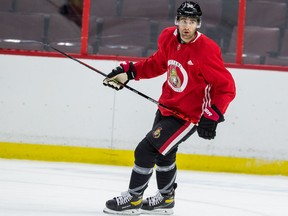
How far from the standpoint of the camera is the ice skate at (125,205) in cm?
457

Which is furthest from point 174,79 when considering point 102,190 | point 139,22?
point 139,22

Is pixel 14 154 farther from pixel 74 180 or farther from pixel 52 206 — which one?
pixel 52 206

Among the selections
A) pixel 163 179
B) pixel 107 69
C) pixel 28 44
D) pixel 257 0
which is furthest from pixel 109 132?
pixel 163 179

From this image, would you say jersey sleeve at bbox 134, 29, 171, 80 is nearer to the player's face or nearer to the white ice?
the player's face

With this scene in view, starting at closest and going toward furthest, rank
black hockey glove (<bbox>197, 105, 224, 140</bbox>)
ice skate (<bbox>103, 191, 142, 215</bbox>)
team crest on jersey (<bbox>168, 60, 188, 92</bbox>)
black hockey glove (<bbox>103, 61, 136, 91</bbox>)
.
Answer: black hockey glove (<bbox>197, 105, 224, 140</bbox>) → team crest on jersey (<bbox>168, 60, 188, 92</bbox>) → ice skate (<bbox>103, 191, 142, 215</bbox>) → black hockey glove (<bbox>103, 61, 136, 91</bbox>)

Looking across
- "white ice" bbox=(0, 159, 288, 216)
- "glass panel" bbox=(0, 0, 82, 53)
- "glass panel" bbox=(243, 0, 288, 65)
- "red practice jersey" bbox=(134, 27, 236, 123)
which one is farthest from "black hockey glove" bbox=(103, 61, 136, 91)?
"glass panel" bbox=(243, 0, 288, 65)

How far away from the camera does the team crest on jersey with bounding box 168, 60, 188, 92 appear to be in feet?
14.6

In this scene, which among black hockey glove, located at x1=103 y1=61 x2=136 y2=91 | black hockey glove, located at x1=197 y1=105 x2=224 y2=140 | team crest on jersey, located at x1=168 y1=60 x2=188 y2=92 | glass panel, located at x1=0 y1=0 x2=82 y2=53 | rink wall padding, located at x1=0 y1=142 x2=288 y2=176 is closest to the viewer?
black hockey glove, located at x1=197 y1=105 x2=224 y2=140

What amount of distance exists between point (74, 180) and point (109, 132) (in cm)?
101

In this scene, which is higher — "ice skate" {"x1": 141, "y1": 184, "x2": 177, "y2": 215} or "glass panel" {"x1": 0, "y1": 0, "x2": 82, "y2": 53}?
"glass panel" {"x1": 0, "y1": 0, "x2": 82, "y2": 53}

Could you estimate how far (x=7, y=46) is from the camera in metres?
6.95

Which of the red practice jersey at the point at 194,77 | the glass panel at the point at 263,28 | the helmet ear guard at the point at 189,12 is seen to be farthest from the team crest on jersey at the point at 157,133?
the glass panel at the point at 263,28

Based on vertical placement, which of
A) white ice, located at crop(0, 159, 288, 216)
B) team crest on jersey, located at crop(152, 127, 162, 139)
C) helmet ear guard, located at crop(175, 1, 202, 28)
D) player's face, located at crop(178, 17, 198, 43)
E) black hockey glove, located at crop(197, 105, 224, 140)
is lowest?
white ice, located at crop(0, 159, 288, 216)

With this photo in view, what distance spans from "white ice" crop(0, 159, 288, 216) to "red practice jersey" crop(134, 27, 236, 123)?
2.03ft
